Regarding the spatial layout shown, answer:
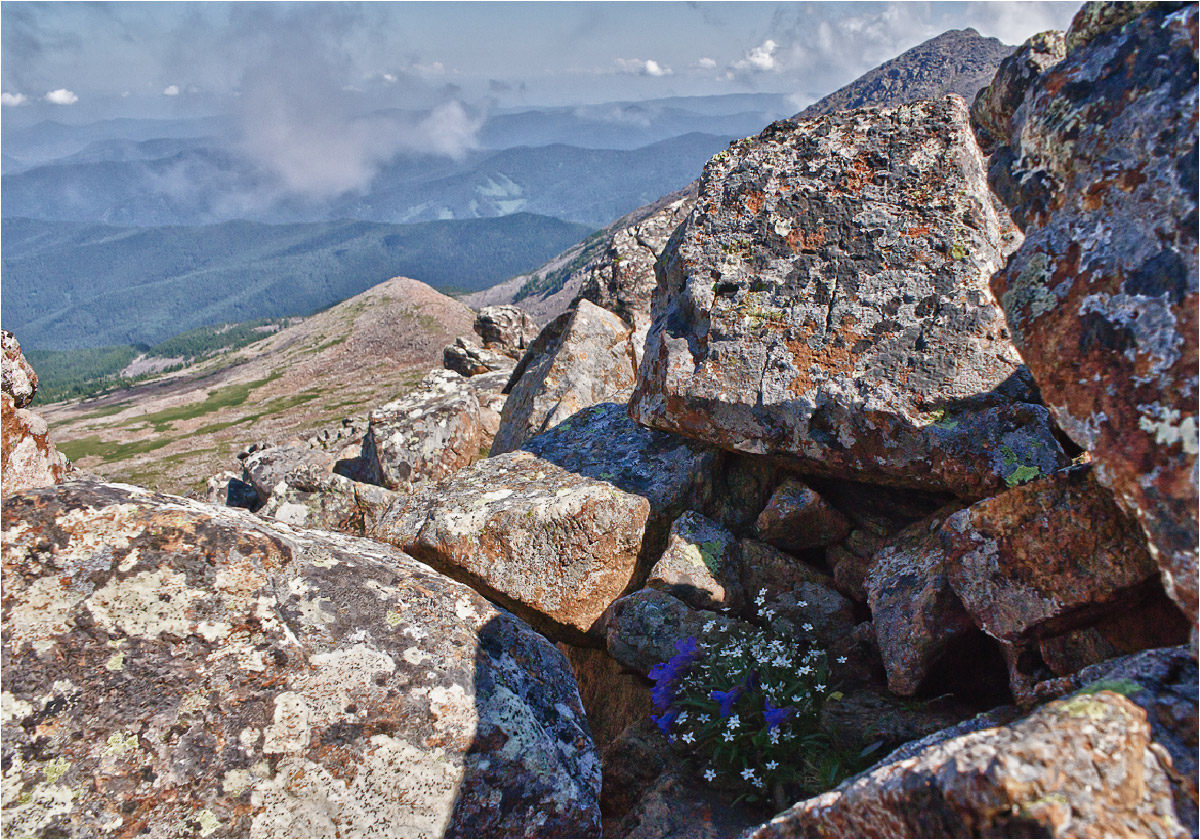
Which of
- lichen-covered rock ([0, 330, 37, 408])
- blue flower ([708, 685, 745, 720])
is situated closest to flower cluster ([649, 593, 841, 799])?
blue flower ([708, 685, 745, 720])

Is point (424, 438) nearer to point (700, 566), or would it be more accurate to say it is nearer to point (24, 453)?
point (24, 453)

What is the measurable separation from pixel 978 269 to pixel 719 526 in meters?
4.21

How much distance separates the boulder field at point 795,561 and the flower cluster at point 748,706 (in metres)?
0.13

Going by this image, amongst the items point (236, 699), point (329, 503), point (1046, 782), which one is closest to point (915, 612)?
point (1046, 782)

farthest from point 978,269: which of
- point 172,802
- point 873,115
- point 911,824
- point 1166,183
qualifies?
point 172,802

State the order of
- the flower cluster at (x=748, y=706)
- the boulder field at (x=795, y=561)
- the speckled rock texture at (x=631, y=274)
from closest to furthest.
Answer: the boulder field at (x=795, y=561)
the flower cluster at (x=748, y=706)
the speckled rock texture at (x=631, y=274)

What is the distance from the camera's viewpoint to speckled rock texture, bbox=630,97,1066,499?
278 inches

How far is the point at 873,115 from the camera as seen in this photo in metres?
8.95

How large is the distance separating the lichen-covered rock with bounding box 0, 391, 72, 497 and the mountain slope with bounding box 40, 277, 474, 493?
344 ft

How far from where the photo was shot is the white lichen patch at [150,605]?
4859mm

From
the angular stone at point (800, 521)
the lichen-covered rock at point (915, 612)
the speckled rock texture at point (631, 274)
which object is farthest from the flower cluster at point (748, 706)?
the speckled rock texture at point (631, 274)

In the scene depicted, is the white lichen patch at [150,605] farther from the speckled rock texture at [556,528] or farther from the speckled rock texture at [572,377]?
the speckled rock texture at [572,377]

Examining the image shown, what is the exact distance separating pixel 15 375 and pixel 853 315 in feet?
33.9

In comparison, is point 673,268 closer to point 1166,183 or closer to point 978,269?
point 978,269
